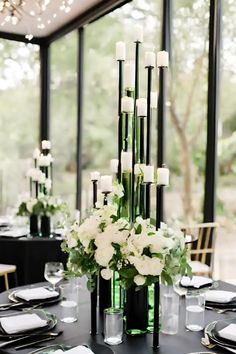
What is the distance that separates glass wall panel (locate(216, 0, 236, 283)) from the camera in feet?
13.3

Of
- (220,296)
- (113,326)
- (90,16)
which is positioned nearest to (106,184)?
(113,326)

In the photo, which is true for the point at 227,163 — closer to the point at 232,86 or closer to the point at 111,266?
the point at 232,86

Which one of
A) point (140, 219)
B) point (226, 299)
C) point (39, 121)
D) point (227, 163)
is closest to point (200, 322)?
point (226, 299)

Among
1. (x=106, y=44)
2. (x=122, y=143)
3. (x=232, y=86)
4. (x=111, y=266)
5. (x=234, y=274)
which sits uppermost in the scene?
(x=106, y=44)

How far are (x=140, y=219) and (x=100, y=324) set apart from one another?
49 cm

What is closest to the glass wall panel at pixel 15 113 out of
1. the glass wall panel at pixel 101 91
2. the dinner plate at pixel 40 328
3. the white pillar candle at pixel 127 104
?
the glass wall panel at pixel 101 91

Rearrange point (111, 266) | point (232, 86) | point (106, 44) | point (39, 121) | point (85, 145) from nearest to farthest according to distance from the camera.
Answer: point (111, 266), point (232, 86), point (106, 44), point (85, 145), point (39, 121)

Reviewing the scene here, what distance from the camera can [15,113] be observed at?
6.63 metres

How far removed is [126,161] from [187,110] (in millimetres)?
2614

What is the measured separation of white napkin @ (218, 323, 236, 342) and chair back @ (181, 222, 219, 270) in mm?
2194

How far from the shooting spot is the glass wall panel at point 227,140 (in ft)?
13.3

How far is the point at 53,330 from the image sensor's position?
75.9 inches

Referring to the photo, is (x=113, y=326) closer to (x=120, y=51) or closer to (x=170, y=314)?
(x=170, y=314)

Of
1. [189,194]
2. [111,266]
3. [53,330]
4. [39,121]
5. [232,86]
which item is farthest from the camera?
[39,121]
